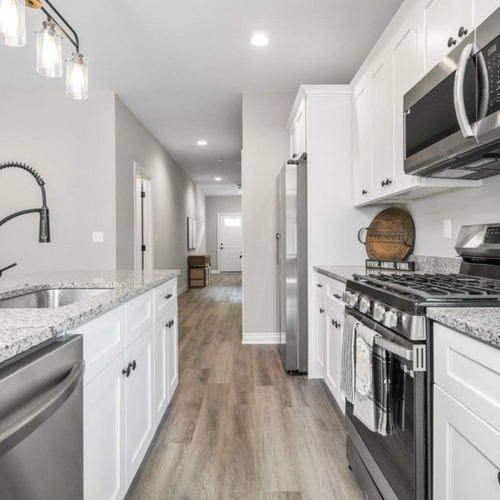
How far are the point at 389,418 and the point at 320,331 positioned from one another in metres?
1.41

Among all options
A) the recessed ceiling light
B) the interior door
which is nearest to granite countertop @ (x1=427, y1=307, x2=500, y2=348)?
the recessed ceiling light

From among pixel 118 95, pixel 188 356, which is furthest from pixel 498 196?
pixel 118 95

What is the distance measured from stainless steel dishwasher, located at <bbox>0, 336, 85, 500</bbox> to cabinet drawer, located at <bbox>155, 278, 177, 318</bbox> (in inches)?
36.8

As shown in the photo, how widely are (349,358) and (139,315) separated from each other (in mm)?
951

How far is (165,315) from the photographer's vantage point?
2043 millimetres

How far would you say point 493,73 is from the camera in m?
1.15

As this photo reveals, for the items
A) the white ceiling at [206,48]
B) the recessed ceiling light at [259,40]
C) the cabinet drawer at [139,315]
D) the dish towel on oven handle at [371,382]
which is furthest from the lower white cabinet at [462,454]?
the recessed ceiling light at [259,40]

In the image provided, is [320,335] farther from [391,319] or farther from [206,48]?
[206,48]

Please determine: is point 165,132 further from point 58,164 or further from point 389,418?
point 389,418

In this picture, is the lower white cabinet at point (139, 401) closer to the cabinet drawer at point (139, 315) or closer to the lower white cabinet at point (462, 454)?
the cabinet drawer at point (139, 315)

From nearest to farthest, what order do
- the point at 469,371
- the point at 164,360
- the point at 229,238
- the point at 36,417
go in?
1. the point at 36,417
2. the point at 469,371
3. the point at 164,360
4. the point at 229,238

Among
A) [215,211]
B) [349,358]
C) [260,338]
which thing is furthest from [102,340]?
[215,211]

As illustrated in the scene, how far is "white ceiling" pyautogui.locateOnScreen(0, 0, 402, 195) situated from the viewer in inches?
96.3

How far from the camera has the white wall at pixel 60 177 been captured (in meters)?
3.75
